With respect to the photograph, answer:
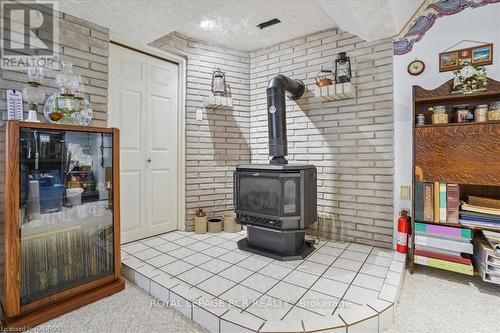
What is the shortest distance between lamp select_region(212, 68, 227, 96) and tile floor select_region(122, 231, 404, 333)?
6.43 ft

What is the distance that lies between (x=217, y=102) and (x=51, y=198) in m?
2.01

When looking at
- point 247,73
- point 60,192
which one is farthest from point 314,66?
point 60,192

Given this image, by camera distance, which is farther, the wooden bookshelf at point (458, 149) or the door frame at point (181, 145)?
the door frame at point (181, 145)

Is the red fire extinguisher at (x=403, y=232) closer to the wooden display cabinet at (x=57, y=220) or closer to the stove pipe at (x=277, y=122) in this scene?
the stove pipe at (x=277, y=122)

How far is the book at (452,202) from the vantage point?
2.16 metres

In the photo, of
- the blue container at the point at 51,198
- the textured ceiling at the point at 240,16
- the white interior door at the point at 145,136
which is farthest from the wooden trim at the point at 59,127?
the textured ceiling at the point at 240,16

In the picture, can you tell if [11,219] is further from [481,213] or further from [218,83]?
[481,213]

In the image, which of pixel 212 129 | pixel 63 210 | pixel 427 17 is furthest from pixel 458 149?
pixel 63 210

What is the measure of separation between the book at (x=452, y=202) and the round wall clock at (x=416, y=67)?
1150 millimetres

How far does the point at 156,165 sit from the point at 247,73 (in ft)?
6.09

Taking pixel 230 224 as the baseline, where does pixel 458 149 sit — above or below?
above

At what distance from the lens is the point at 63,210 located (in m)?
2.01

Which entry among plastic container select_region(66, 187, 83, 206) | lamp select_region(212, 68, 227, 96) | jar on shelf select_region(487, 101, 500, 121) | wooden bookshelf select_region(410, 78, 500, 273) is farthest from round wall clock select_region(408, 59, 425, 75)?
plastic container select_region(66, 187, 83, 206)

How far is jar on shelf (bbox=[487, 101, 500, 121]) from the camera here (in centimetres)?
202
